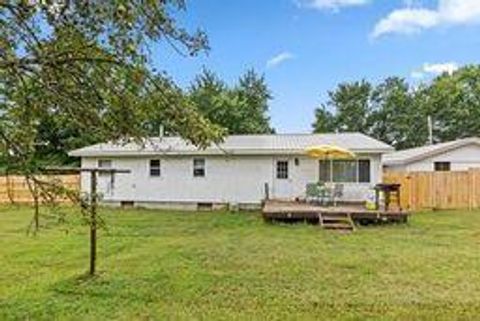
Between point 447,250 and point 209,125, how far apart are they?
10519mm

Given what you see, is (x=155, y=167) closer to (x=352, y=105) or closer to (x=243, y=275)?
(x=243, y=275)

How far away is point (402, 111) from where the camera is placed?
2015 inches

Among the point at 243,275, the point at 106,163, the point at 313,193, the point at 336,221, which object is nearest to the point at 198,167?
the point at 106,163

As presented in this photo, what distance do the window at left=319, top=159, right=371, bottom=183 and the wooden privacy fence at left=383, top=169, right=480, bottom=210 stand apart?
249 centimetres

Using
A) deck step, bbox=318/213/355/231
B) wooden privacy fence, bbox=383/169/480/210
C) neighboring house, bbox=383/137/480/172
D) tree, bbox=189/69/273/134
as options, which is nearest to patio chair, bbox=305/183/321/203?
deck step, bbox=318/213/355/231

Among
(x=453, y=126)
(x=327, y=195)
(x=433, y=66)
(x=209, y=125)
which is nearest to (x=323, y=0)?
(x=327, y=195)

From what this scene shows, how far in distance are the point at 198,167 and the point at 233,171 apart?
1.45 meters

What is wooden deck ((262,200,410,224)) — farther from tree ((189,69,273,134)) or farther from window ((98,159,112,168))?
tree ((189,69,273,134))

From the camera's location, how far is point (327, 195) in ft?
76.0

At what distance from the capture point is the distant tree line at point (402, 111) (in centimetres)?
5081

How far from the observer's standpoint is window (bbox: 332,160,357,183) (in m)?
24.7

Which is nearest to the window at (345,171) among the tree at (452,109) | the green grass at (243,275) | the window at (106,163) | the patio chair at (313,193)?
the patio chair at (313,193)

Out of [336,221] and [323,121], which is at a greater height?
[323,121]

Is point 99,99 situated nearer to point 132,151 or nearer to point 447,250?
point 447,250
